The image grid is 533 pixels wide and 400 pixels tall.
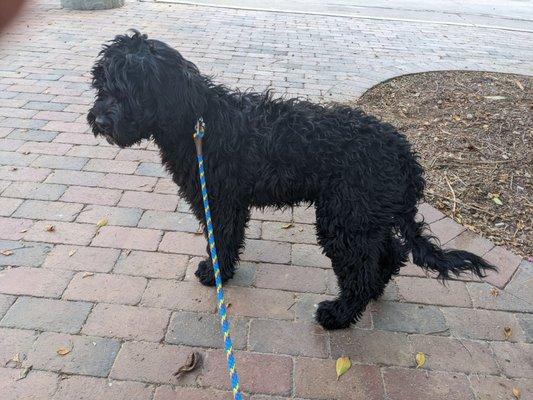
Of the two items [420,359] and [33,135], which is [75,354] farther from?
[33,135]

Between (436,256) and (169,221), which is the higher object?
(436,256)

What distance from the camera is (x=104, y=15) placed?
8.98 m

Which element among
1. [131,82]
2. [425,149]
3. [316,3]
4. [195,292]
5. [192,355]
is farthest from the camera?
[316,3]

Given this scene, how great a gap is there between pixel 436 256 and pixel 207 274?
1470 millimetres

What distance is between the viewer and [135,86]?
2.35 meters

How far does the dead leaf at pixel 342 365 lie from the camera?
101 inches

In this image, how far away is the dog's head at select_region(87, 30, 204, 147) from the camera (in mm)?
2334

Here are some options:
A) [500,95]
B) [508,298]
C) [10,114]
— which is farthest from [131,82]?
[500,95]

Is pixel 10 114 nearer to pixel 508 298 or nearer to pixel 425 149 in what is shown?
pixel 425 149

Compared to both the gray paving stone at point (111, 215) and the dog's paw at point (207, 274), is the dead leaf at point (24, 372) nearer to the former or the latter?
the dog's paw at point (207, 274)

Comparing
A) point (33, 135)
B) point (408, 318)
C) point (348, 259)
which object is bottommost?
point (33, 135)

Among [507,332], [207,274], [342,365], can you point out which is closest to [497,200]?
[507,332]

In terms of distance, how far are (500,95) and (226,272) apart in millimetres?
4859

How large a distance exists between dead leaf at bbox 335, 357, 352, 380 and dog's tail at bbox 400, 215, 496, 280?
713mm
